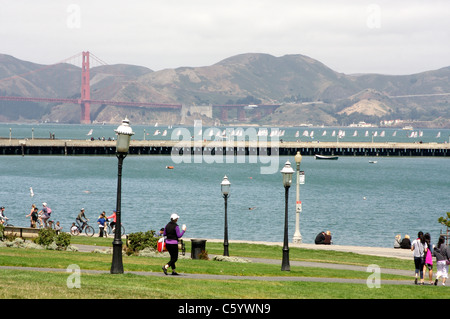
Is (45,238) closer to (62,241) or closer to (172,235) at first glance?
(62,241)

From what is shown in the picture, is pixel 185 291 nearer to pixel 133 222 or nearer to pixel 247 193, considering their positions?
pixel 133 222

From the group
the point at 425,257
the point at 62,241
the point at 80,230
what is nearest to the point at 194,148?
the point at 80,230

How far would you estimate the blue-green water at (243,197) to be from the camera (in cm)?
6375

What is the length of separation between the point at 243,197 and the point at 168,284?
2915 inches

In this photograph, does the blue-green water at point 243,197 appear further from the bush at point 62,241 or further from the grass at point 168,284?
the grass at point 168,284

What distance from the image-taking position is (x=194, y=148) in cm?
17538

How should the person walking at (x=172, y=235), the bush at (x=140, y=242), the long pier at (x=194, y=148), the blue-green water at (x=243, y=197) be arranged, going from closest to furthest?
the person walking at (x=172, y=235) → the bush at (x=140, y=242) → the blue-green water at (x=243, y=197) → the long pier at (x=194, y=148)

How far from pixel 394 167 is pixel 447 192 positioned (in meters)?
54.5

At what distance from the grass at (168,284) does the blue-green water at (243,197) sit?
1208 inches

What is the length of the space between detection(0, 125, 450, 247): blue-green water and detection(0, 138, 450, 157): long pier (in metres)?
3.15

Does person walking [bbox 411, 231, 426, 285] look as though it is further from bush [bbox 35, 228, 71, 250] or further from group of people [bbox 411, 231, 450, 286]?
bush [bbox 35, 228, 71, 250]

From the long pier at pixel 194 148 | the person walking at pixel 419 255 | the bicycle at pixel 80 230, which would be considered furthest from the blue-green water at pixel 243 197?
the person walking at pixel 419 255

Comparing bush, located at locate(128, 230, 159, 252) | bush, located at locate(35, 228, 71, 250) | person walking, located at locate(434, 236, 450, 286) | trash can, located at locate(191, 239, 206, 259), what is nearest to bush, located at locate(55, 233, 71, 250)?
bush, located at locate(35, 228, 71, 250)

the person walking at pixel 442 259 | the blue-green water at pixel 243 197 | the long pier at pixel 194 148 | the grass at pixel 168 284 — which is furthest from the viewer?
the long pier at pixel 194 148
